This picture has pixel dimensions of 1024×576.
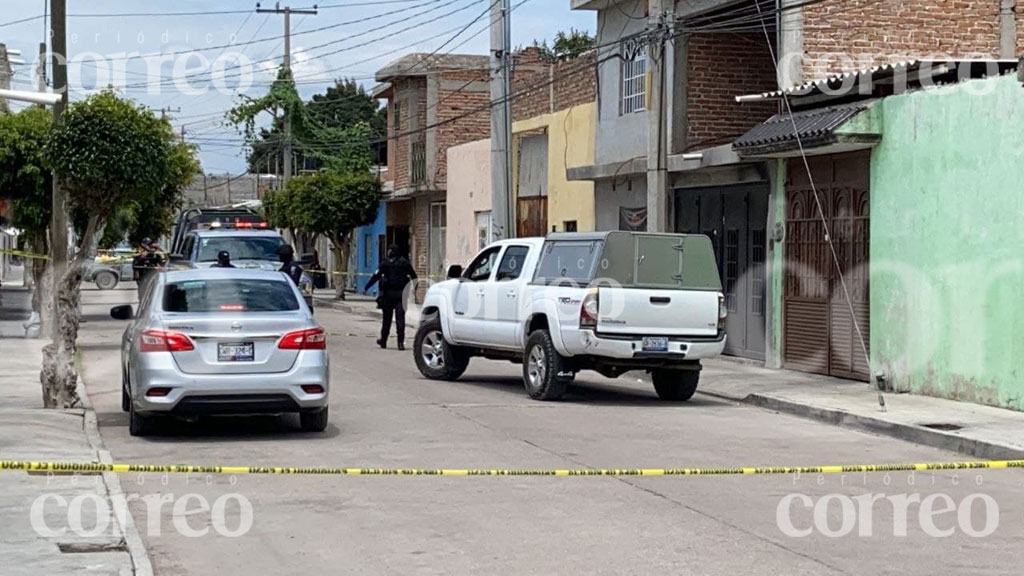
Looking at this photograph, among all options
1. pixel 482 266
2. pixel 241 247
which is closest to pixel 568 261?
pixel 482 266

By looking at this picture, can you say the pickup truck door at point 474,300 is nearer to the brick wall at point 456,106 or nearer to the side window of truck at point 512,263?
the side window of truck at point 512,263

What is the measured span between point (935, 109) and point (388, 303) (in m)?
10.9

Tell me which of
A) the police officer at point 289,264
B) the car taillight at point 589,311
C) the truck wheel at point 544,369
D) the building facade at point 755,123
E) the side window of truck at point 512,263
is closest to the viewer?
the car taillight at point 589,311

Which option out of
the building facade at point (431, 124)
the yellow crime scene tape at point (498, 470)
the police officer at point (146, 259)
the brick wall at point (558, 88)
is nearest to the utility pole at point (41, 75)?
the police officer at point (146, 259)

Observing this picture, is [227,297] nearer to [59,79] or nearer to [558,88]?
[59,79]

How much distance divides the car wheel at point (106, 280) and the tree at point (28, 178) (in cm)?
2521

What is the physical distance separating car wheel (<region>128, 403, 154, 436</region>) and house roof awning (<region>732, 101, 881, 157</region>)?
381 inches

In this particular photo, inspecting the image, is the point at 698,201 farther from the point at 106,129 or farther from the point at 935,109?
the point at 106,129

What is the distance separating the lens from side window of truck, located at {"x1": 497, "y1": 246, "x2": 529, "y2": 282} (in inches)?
A: 755

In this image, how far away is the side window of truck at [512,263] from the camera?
755 inches

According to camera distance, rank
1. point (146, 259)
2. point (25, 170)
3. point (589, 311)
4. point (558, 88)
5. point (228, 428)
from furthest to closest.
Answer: point (146, 259) < point (558, 88) < point (25, 170) < point (589, 311) < point (228, 428)

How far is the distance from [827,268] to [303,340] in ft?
32.6

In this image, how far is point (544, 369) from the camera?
17.9 metres

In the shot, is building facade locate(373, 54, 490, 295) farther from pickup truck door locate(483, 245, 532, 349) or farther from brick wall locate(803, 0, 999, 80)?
pickup truck door locate(483, 245, 532, 349)
